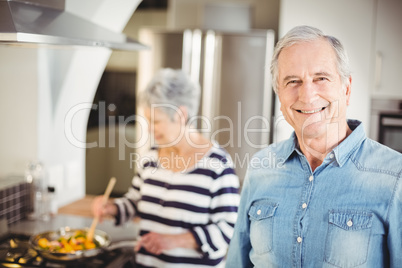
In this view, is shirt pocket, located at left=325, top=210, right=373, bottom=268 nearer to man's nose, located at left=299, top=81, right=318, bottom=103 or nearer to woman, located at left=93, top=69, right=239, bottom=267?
man's nose, located at left=299, top=81, right=318, bottom=103

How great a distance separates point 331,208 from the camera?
1049mm

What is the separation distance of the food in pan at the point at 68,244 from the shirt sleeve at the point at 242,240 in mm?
690

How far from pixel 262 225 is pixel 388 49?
2047mm

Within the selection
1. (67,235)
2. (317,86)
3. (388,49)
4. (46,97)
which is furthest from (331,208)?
(388,49)

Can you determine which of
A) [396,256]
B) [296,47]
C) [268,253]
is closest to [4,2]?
[296,47]

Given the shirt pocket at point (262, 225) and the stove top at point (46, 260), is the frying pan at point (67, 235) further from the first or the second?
the shirt pocket at point (262, 225)

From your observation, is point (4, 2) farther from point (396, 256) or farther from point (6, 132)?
point (396, 256)

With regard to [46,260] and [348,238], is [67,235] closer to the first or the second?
[46,260]

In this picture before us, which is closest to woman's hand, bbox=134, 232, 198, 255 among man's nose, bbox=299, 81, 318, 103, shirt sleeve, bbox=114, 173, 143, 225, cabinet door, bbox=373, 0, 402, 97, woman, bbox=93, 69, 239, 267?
woman, bbox=93, 69, 239, 267

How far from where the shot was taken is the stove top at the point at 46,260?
1.62 m

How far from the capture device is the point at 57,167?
2381 millimetres

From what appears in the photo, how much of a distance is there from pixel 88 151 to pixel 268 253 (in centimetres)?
A: 360

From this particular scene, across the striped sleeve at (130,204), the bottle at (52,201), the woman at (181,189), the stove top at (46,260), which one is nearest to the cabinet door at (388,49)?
the woman at (181,189)

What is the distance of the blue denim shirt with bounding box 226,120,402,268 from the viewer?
3.26ft
